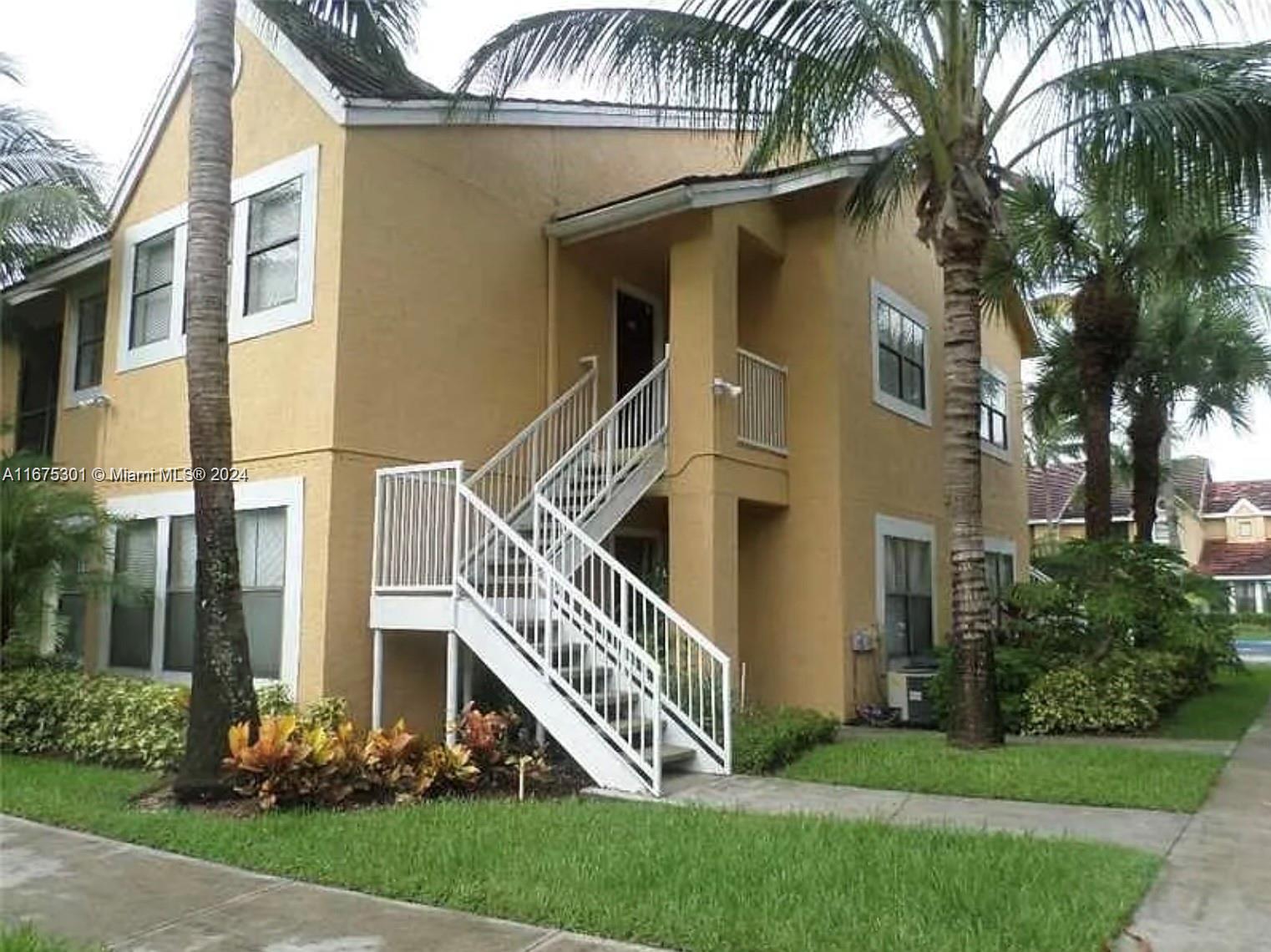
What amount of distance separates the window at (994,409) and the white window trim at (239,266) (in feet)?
41.1

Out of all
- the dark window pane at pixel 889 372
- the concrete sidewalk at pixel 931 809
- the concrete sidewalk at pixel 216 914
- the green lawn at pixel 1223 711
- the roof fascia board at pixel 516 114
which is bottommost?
the concrete sidewalk at pixel 216 914

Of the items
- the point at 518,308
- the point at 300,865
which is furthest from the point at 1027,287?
the point at 300,865

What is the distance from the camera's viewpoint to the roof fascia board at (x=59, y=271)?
12.6 meters

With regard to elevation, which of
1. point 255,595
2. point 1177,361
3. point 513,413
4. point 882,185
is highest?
point 882,185

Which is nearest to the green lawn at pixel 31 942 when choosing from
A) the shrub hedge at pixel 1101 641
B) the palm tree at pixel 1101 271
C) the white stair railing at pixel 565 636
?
the white stair railing at pixel 565 636

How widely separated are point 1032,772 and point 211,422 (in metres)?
7.00

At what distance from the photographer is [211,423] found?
25.7 ft

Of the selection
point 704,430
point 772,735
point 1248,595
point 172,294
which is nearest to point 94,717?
point 172,294

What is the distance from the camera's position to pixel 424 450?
10328 mm

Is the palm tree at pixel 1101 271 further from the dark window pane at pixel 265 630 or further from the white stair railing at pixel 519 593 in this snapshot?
the dark window pane at pixel 265 630

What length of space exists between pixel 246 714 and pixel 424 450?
3403 mm

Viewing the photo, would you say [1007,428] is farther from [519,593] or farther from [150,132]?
[150,132]

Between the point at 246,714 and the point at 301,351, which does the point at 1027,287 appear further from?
the point at 246,714

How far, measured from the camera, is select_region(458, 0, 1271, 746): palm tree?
29.4 ft
